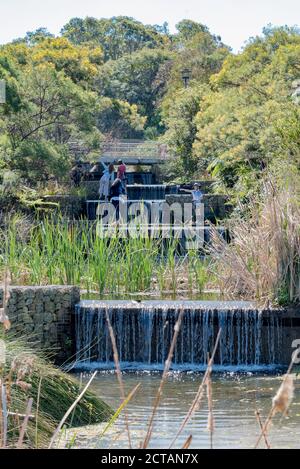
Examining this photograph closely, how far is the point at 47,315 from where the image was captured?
12.5 meters

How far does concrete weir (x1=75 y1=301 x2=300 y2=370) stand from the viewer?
12281 millimetres

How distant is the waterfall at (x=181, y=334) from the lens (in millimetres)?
12312

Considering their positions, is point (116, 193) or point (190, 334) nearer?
point (190, 334)

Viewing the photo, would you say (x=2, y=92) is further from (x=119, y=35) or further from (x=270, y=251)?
(x=119, y=35)

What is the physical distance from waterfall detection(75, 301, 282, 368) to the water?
29.3 inches

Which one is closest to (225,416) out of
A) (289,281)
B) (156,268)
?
(289,281)

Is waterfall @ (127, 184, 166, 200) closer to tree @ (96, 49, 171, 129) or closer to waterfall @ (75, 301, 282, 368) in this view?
waterfall @ (75, 301, 282, 368)

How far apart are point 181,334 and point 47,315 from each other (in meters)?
1.54

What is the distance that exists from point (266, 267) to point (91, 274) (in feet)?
9.73

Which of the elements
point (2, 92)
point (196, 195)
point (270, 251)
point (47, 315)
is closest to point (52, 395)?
point (47, 315)

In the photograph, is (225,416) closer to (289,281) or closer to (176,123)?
(289,281)
